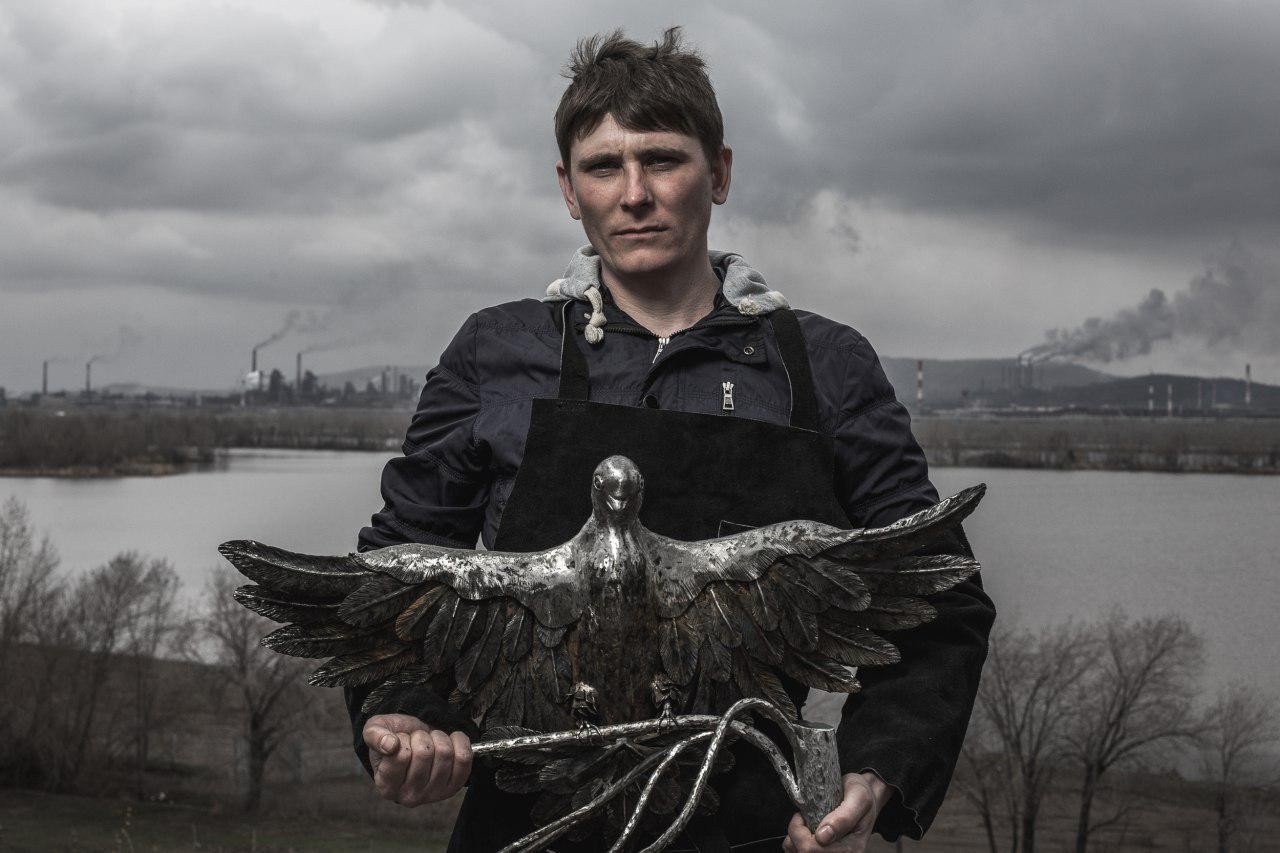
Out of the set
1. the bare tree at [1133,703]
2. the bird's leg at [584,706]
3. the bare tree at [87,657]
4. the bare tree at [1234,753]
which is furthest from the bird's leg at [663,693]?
the bare tree at [87,657]

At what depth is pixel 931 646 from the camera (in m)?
2.55

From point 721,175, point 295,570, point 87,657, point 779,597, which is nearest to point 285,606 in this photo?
point 295,570

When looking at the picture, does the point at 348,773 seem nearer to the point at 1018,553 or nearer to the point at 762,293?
the point at 1018,553

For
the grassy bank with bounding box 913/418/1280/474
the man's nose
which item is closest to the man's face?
the man's nose

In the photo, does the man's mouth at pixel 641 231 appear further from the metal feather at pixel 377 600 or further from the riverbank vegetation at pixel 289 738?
the riverbank vegetation at pixel 289 738

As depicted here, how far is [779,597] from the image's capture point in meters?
2.39

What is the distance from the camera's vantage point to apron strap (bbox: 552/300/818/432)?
2.61 m

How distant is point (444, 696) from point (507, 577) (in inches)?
13.3

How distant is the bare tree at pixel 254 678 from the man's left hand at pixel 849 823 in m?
39.7

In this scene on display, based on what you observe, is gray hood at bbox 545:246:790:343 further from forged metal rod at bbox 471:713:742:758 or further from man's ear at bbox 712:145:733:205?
forged metal rod at bbox 471:713:742:758

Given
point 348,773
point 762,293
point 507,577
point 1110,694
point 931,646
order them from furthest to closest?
point 348,773
point 1110,694
point 762,293
point 931,646
point 507,577

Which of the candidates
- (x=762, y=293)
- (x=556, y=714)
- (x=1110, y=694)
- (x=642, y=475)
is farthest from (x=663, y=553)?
(x=1110, y=694)

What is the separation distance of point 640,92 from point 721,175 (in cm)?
33

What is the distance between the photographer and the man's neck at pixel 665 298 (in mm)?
2738
